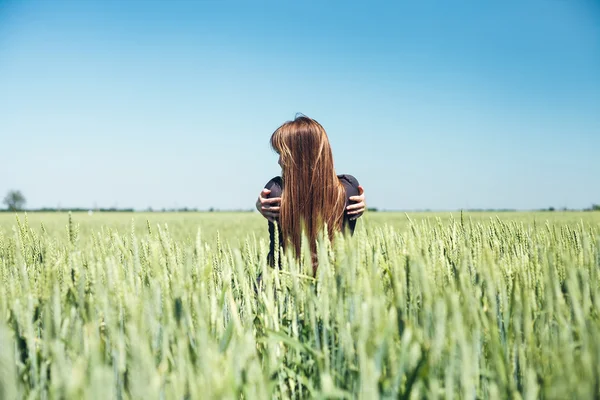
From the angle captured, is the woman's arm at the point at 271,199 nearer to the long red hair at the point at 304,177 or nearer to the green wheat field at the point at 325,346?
the long red hair at the point at 304,177

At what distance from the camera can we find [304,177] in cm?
232

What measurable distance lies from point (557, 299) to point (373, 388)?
0.61 meters

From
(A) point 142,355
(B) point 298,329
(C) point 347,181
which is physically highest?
(C) point 347,181

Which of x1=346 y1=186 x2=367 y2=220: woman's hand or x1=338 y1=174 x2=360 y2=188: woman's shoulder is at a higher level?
x1=338 y1=174 x2=360 y2=188: woman's shoulder

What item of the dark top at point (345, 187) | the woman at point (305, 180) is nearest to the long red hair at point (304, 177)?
the woman at point (305, 180)

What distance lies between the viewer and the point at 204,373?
795 mm

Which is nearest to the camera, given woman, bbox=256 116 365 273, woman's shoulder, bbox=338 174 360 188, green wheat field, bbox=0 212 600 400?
green wheat field, bbox=0 212 600 400

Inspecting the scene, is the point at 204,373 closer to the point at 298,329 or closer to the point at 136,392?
the point at 136,392

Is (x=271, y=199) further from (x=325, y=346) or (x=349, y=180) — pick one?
(x=325, y=346)

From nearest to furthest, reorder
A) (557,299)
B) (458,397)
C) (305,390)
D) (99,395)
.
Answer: (99,395) → (458,397) → (557,299) → (305,390)

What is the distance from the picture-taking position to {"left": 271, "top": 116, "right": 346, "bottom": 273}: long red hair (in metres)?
2.32

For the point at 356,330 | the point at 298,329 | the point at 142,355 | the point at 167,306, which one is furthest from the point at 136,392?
the point at 298,329

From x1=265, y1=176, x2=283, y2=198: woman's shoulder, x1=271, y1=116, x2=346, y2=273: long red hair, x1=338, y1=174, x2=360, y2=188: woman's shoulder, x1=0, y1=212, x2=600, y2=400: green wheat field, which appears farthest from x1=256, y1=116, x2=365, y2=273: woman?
x1=0, y1=212, x2=600, y2=400: green wheat field

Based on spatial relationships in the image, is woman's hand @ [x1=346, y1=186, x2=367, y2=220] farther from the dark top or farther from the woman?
the woman
